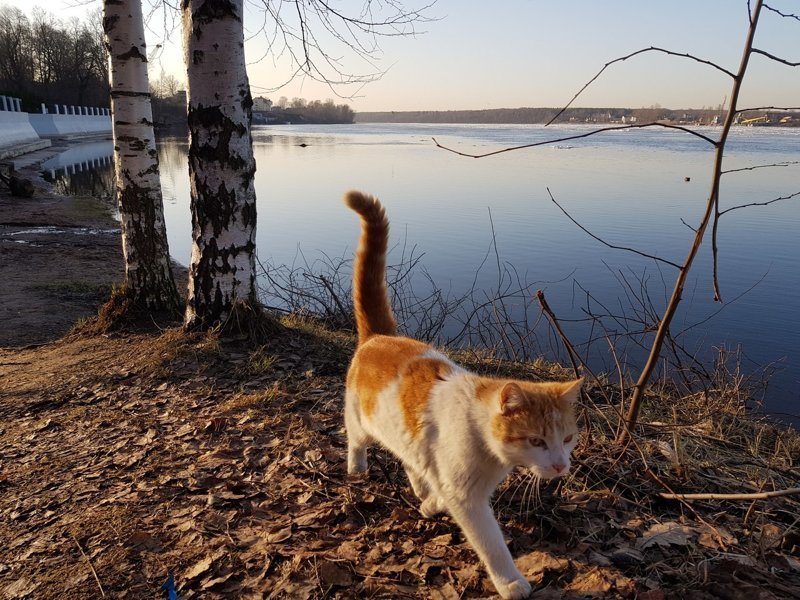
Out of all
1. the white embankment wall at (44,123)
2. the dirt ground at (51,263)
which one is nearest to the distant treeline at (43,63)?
the white embankment wall at (44,123)

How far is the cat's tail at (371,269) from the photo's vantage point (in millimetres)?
3592

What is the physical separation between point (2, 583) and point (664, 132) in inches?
2691

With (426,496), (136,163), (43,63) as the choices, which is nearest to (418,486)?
(426,496)

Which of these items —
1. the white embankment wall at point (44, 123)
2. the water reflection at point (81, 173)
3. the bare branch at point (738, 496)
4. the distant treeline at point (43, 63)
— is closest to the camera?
the bare branch at point (738, 496)

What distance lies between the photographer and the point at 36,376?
535 cm

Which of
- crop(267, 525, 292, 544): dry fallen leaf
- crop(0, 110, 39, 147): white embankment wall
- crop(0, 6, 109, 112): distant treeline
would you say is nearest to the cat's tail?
crop(267, 525, 292, 544): dry fallen leaf

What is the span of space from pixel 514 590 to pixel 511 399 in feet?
2.66

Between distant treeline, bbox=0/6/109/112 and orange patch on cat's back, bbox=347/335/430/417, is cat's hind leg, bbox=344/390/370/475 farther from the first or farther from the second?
distant treeline, bbox=0/6/109/112

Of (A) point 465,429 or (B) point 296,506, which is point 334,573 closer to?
(B) point 296,506

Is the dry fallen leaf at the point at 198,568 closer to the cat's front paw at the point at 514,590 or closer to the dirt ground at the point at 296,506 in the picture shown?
the dirt ground at the point at 296,506

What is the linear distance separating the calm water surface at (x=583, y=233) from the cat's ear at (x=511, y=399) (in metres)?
1.28

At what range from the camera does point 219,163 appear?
489 centimetres

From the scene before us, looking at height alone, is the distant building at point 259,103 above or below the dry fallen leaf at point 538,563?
above

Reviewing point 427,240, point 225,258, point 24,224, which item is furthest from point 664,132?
point 225,258
